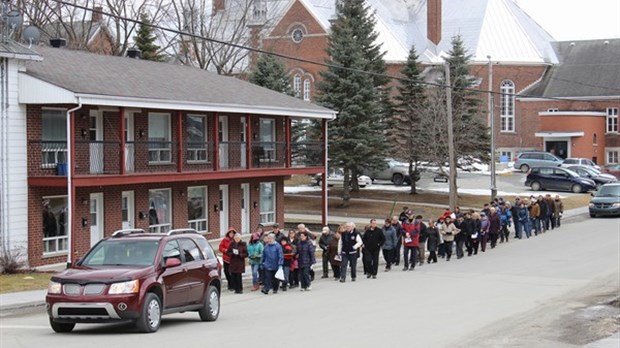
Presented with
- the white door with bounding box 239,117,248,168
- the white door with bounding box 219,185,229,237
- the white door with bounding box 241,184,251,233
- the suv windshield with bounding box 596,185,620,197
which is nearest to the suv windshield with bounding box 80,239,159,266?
the white door with bounding box 239,117,248,168

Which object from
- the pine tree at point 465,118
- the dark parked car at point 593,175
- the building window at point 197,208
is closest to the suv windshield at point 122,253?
the building window at point 197,208

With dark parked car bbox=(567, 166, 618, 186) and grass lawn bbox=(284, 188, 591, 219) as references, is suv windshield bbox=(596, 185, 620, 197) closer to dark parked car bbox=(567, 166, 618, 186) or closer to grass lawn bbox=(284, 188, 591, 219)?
grass lawn bbox=(284, 188, 591, 219)

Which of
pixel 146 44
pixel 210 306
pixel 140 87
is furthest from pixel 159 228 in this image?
pixel 146 44

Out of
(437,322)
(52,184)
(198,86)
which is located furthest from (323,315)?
(198,86)

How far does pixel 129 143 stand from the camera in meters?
30.4

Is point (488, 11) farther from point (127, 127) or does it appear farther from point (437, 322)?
point (437, 322)

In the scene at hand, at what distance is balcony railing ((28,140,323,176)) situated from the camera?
28.3m

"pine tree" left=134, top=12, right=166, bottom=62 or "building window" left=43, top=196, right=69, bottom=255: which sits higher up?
"pine tree" left=134, top=12, right=166, bottom=62

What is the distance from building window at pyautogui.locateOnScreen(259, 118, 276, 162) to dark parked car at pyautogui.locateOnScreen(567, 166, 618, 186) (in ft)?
84.2

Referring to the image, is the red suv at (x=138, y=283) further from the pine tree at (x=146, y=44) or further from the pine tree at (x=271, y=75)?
the pine tree at (x=146, y=44)

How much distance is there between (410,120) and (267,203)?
55.9ft

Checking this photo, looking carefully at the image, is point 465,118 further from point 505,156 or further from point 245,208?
point 505,156

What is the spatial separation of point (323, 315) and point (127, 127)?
15685 mm

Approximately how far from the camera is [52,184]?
89.5 feet
